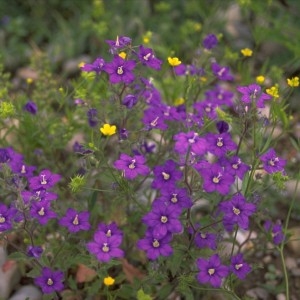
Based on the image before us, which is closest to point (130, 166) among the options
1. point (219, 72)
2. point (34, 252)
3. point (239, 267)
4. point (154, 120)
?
point (154, 120)

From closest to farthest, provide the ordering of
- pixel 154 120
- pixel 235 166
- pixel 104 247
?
pixel 104 247
pixel 235 166
pixel 154 120

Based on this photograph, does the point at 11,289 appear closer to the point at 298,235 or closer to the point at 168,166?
the point at 168,166

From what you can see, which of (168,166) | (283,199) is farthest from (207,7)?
(168,166)

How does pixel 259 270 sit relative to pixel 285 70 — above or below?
below

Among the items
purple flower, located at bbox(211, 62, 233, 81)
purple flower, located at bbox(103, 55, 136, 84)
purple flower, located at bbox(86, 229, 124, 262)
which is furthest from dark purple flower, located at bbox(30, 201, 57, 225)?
purple flower, located at bbox(211, 62, 233, 81)

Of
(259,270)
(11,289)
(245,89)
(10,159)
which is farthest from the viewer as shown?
(259,270)

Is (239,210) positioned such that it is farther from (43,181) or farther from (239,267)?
(43,181)

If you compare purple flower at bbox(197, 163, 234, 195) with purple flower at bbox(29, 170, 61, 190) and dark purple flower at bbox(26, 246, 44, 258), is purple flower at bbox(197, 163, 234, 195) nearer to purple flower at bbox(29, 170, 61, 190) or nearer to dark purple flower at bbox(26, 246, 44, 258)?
purple flower at bbox(29, 170, 61, 190)
